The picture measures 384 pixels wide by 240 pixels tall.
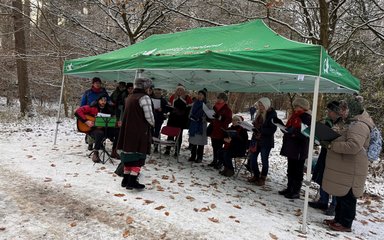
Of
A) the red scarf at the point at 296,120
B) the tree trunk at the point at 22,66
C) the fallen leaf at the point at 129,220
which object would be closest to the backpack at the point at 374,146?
the red scarf at the point at 296,120

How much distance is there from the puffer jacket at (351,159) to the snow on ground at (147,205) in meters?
0.72

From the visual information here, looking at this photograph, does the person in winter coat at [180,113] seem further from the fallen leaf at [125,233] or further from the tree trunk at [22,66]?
the tree trunk at [22,66]

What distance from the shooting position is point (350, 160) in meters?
4.38

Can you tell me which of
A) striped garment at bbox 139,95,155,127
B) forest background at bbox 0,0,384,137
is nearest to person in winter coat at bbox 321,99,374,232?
striped garment at bbox 139,95,155,127

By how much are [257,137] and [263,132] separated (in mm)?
332

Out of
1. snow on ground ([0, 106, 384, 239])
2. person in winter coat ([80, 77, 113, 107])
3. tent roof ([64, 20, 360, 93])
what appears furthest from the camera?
person in winter coat ([80, 77, 113, 107])

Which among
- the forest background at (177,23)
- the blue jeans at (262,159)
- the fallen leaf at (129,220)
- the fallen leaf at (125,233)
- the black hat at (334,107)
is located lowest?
the fallen leaf at (125,233)

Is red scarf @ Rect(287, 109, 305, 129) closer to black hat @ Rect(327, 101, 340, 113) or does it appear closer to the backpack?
black hat @ Rect(327, 101, 340, 113)

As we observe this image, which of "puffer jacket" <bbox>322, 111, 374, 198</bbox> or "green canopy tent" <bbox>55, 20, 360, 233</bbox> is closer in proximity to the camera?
"puffer jacket" <bbox>322, 111, 374, 198</bbox>

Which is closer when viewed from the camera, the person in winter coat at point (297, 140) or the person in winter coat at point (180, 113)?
the person in winter coat at point (297, 140)

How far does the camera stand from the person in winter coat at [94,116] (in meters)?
6.58

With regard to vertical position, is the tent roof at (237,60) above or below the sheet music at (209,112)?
above

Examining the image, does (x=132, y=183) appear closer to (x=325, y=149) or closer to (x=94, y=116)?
(x=94, y=116)

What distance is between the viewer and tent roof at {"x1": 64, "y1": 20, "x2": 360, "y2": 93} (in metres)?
4.50
